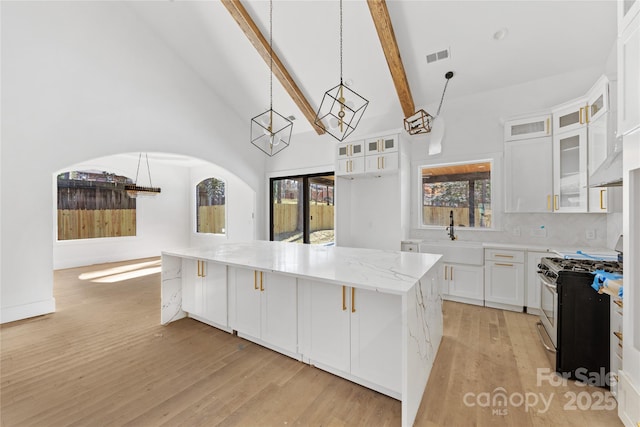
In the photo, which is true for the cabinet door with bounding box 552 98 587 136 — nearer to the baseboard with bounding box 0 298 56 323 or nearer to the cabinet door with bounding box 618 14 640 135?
the cabinet door with bounding box 618 14 640 135

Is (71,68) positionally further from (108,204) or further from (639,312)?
(639,312)

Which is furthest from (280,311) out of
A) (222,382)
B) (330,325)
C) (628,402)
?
(628,402)

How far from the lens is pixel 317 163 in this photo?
5.37m

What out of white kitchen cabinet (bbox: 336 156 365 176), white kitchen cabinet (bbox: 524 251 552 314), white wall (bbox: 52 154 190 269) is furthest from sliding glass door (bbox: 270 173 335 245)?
white wall (bbox: 52 154 190 269)

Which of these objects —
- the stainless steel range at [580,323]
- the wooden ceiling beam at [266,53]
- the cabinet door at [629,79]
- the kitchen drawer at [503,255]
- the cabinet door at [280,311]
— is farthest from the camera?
the wooden ceiling beam at [266,53]

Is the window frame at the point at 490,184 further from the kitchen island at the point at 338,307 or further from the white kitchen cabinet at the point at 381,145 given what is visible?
the kitchen island at the point at 338,307

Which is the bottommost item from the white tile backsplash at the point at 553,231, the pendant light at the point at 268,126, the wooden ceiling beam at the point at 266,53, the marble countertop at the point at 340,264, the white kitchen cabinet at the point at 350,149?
the marble countertop at the point at 340,264

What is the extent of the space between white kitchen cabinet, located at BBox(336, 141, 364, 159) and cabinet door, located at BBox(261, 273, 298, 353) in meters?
2.75

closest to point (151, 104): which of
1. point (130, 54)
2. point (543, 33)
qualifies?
point (130, 54)

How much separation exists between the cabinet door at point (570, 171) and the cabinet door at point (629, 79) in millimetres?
1732

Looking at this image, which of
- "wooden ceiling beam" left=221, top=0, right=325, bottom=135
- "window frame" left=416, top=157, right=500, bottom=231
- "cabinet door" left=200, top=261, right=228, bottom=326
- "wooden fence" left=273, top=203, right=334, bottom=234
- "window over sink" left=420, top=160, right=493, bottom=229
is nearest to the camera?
"cabinet door" left=200, top=261, right=228, bottom=326

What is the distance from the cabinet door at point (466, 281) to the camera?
3.44 metres

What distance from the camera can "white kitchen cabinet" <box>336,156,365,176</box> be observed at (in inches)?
167

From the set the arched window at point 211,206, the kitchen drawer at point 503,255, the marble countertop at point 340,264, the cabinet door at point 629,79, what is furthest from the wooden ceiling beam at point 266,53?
the arched window at point 211,206
